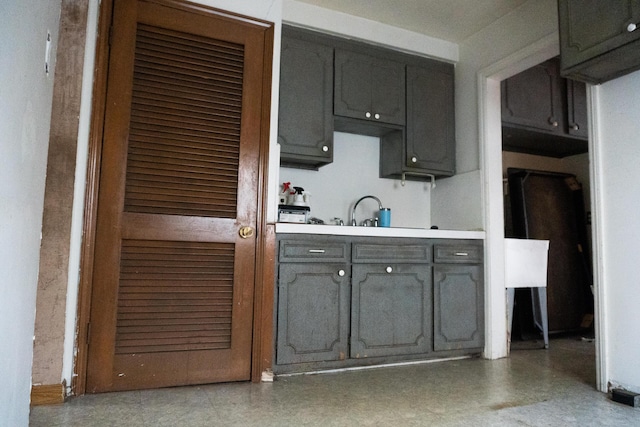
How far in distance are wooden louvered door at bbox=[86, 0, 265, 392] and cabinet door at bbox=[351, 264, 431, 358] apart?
0.70 metres

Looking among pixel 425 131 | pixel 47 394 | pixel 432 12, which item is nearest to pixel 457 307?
pixel 425 131

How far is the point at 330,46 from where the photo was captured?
301cm

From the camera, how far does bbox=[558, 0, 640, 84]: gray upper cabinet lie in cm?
186

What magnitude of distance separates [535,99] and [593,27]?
1.50 m

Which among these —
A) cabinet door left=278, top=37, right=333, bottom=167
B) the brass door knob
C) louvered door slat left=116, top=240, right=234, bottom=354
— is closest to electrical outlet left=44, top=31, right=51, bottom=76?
louvered door slat left=116, top=240, right=234, bottom=354

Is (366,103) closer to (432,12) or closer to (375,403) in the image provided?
(432,12)

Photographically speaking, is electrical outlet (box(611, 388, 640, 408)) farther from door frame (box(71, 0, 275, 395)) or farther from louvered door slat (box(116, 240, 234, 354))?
louvered door slat (box(116, 240, 234, 354))

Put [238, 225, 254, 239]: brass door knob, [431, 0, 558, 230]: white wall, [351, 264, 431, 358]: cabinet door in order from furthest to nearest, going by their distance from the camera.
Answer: [431, 0, 558, 230]: white wall → [351, 264, 431, 358]: cabinet door → [238, 225, 254, 239]: brass door knob

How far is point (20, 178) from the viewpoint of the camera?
0.99 m

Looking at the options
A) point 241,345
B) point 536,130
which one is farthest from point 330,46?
point 241,345

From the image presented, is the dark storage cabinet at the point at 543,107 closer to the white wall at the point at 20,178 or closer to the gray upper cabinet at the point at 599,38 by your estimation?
the gray upper cabinet at the point at 599,38

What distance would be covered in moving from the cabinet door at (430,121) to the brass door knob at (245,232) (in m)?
1.44

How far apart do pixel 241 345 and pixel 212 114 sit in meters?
1.34

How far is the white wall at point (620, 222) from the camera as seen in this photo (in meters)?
2.15
